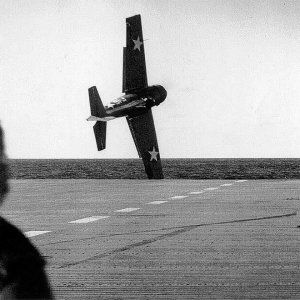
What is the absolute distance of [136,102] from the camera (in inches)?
1827

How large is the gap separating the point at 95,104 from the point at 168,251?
113 ft

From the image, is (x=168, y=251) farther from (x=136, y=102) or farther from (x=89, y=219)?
(x=136, y=102)

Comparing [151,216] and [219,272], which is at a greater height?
[219,272]

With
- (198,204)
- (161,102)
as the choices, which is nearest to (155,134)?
(161,102)

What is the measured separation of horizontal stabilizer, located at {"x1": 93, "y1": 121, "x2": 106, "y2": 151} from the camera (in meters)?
42.8

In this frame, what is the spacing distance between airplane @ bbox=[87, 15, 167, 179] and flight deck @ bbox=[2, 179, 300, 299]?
98.0 ft

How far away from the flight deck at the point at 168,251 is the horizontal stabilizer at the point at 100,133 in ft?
85.9

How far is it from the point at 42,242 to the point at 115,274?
11.0 ft

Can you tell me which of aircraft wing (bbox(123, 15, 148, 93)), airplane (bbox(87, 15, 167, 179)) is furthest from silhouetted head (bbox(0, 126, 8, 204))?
aircraft wing (bbox(123, 15, 148, 93))

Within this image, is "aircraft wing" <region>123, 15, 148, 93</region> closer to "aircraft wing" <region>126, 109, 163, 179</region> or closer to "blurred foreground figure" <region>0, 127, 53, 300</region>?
"aircraft wing" <region>126, 109, 163, 179</region>

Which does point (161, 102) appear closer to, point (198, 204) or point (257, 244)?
point (198, 204)

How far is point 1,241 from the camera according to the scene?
1.24 m

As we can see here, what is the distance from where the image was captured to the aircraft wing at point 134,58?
46281mm

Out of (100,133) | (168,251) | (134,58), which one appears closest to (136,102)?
(134,58)
